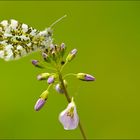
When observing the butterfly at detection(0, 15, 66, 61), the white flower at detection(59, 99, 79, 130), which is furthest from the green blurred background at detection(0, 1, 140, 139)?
the white flower at detection(59, 99, 79, 130)

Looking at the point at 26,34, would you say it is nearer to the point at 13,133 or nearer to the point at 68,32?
the point at 13,133

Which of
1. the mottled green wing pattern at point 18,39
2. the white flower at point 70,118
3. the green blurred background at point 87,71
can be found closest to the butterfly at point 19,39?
the mottled green wing pattern at point 18,39

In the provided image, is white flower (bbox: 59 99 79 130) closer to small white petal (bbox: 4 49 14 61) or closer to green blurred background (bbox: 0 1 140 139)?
small white petal (bbox: 4 49 14 61)

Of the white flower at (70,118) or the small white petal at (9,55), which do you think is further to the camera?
the small white petal at (9,55)

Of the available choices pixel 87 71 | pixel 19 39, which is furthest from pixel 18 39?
pixel 87 71

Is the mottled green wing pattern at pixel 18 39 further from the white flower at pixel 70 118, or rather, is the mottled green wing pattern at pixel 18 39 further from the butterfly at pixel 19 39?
the white flower at pixel 70 118

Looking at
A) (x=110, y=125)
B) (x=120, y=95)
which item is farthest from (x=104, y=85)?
(x=110, y=125)
